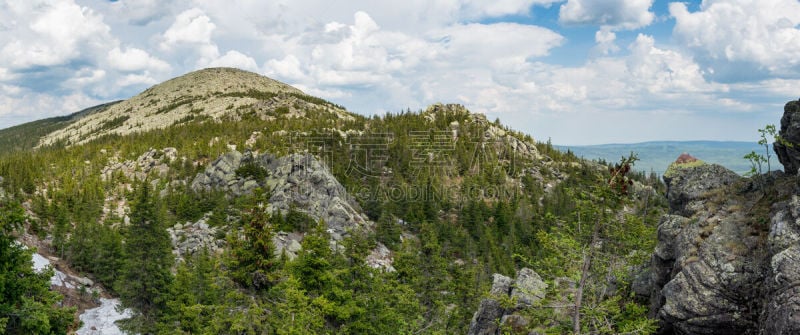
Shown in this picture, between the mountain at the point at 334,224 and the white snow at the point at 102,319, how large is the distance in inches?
74.9

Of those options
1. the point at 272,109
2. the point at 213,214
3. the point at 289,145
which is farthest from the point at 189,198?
the point at 272,109

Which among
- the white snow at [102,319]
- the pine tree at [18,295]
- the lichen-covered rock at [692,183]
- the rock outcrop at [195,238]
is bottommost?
the white snow at [102,319]

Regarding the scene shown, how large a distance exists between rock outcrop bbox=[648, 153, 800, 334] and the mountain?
1.40 metres

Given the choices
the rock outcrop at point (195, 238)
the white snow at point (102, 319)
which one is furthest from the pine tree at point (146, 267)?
the rock outcrop at point (195, 238)

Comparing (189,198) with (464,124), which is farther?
(464,124)

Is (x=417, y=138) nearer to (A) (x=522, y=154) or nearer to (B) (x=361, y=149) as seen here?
(B) (x=361, y=149)

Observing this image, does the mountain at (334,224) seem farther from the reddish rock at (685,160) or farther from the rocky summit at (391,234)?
the reddish rock at (685,160)

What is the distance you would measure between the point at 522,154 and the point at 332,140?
59.1 m

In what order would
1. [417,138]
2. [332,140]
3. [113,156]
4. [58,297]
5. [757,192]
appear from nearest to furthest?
1. [757,192]
2. [58,297]
3. [113,156]
4. [332,140]
5. [417,138]

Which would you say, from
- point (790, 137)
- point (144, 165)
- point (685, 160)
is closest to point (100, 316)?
point (685, 160)

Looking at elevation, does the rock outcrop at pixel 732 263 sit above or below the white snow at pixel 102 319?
above

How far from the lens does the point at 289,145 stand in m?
102

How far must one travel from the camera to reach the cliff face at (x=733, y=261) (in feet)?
35.2

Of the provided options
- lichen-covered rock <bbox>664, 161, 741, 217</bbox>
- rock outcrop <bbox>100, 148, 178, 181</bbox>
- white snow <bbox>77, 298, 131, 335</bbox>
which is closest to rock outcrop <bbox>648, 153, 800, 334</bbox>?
lichen-covered rock <bbox>664, 161, 741, 217</bbox>
